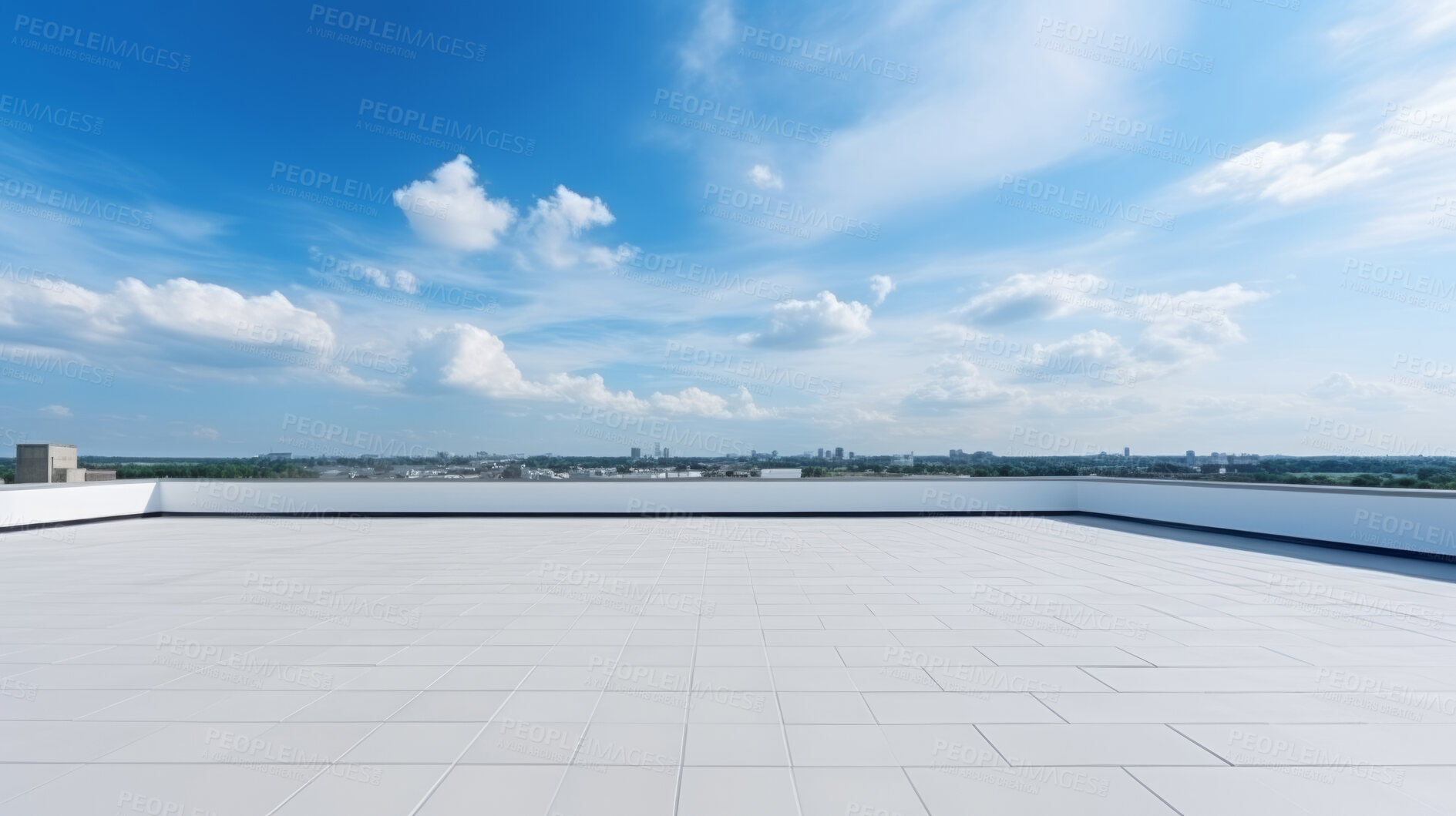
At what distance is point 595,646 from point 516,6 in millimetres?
10945

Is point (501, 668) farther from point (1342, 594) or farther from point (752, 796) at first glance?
point (1342, 594)

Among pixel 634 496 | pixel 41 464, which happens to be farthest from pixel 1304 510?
pixel 41 464

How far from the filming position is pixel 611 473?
13258 mm

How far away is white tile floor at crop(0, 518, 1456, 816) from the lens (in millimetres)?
2387

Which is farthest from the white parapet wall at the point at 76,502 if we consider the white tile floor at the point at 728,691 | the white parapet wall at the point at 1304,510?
the white parapet wall at the point at 1304,510

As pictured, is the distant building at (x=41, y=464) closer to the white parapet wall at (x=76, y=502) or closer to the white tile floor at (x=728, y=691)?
the white parapet wall at (x=76, y=502)

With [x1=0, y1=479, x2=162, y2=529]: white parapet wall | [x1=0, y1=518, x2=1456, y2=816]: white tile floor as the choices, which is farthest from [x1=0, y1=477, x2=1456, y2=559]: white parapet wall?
[x1=0, y1=518, x2=1456, y2=816]: white tile floor

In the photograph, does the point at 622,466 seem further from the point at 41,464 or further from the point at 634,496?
the point at 41,464

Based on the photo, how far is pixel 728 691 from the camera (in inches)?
132

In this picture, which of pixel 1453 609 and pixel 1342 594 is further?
pixel 1342 594

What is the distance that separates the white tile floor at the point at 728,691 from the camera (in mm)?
2387

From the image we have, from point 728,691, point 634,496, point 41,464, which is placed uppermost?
point 41,464

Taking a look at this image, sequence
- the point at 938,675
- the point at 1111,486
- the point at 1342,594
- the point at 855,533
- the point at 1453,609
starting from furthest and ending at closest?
the point at 1111,486
the point at 855,533
the point at 1342,594
the point at 1453,609
the point at 938,675

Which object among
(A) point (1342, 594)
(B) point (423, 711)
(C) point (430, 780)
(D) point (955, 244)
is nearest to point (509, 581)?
(B) point (423, 711)
